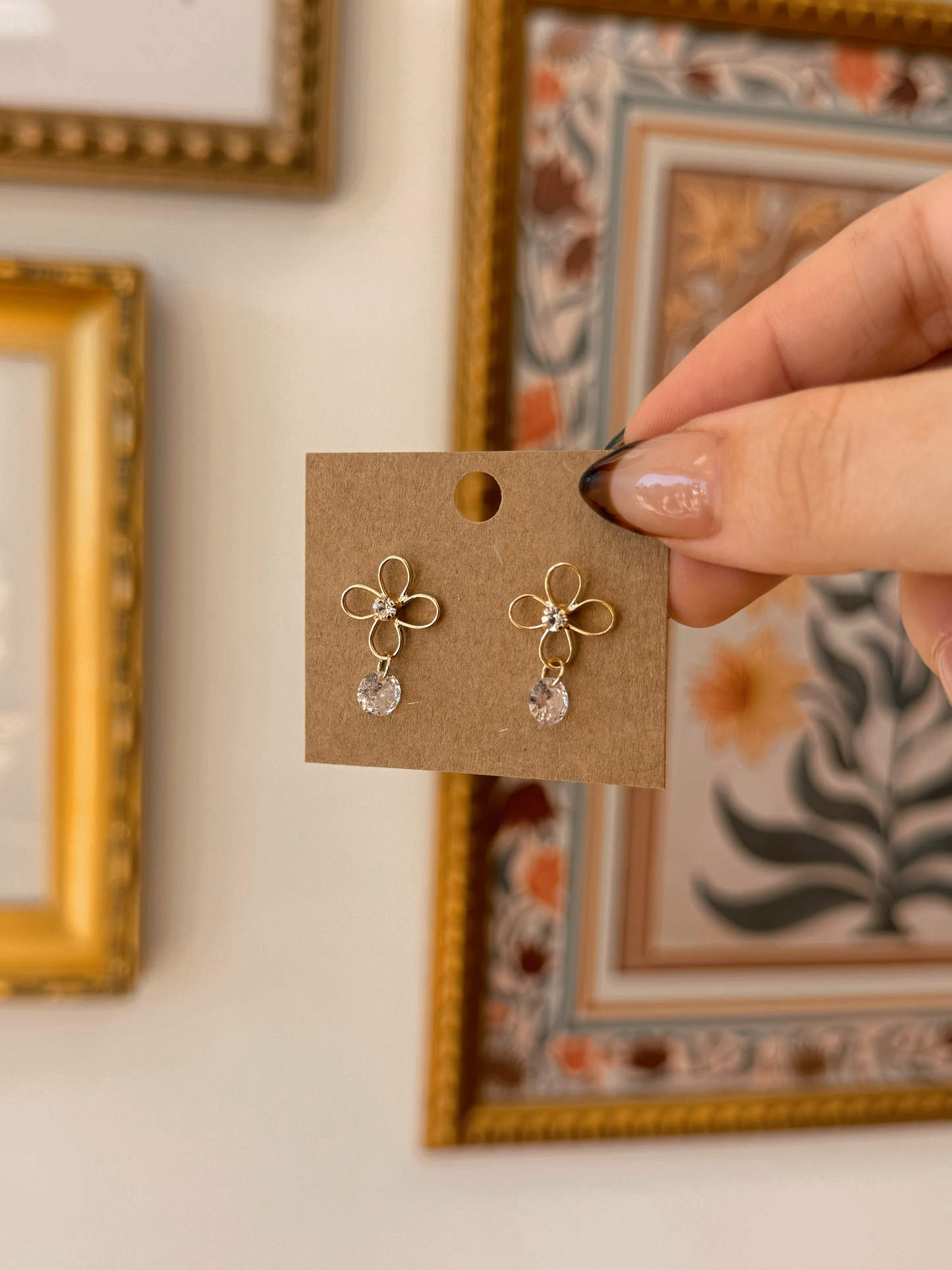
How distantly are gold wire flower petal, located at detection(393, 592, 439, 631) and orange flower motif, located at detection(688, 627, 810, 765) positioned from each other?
0.39m

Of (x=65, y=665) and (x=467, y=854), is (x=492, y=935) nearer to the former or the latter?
(x=467, y=854)

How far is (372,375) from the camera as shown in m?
0.70

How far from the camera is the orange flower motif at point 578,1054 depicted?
77cm

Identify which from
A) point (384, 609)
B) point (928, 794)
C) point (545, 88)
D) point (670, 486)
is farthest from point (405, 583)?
point (928, 794)

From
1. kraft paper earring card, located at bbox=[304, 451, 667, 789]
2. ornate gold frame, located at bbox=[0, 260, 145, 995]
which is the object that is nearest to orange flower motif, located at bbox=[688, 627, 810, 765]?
kraft paper earring card, located at bbox=[304, 451, 667, 789]

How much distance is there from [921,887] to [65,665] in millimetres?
784

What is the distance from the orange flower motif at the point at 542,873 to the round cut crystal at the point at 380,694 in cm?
38

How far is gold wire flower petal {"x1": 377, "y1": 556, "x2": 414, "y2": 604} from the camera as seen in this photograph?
1.32 feet

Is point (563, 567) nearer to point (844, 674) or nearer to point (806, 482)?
point (806, 482)

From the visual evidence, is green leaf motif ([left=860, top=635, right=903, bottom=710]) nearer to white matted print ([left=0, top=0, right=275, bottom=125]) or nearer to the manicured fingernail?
the manicured fingernail

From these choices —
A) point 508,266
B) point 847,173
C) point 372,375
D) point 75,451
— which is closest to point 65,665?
point 75,451

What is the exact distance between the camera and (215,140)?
635 millimetres

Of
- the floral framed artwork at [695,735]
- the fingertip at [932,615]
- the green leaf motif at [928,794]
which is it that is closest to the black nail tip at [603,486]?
the fingertip at [932,615]

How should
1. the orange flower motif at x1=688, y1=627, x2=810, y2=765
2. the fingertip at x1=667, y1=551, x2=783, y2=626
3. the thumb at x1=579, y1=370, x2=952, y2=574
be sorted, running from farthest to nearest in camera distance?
1. the orange flower motif at x1=688, y1=627, x2=810, y2=765
2. the fingertip at x1=667, y1=551, x2=783, y2=626
3. the thumb at x1=579, y1=370, x2=952, y2=574
